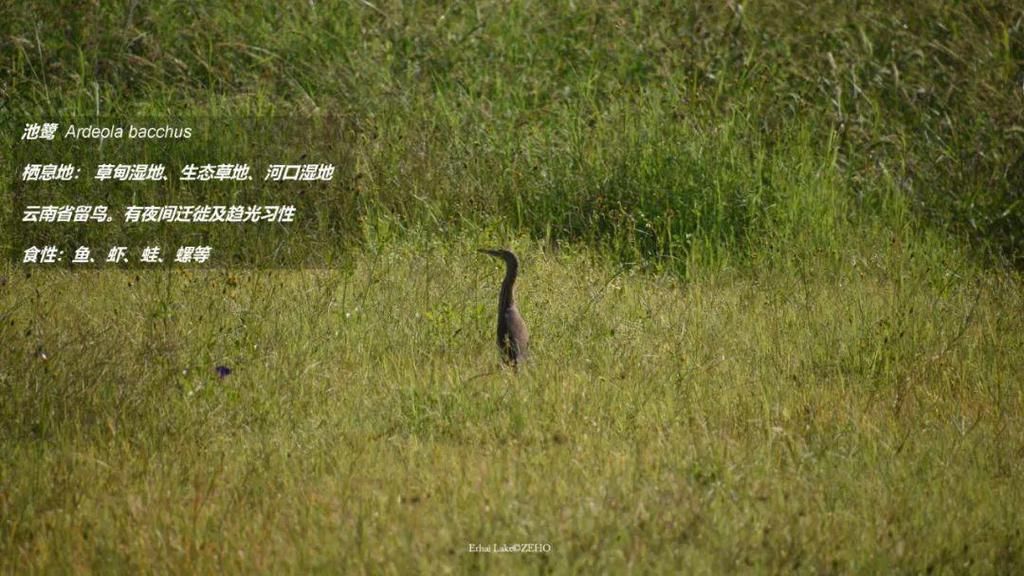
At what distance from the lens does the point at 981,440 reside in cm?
528

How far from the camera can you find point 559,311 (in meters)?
6.88

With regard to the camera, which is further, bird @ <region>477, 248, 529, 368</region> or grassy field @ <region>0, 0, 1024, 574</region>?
bird @ <region>477, 248, 529, 368</region>

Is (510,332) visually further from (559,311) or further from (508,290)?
(559,311)

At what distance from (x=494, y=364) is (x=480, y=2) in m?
5.55

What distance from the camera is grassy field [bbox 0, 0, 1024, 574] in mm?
4438

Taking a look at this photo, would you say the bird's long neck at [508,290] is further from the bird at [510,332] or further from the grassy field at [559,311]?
the grassy field at [559,311]

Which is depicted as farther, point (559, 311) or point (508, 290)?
point (559, 311)

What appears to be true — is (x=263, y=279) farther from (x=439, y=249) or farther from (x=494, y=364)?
(x=494, y=364)

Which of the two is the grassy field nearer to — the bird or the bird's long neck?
the bird

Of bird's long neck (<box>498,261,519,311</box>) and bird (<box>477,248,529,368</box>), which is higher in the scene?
bird's long neck (<box>498,261,519,311</box>)

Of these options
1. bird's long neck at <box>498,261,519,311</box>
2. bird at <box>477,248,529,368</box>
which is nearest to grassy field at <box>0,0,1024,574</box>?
bird at <box>477,248,529,368</box>

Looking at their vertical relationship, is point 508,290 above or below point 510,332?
above

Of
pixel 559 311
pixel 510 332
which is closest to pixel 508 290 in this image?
pixel 510 332

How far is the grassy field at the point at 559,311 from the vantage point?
4438mm
